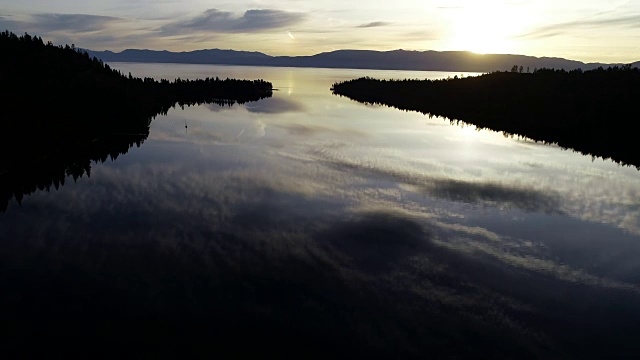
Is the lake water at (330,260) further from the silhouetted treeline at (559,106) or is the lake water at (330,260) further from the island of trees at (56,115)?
the silhouetted treeline at (559,106)

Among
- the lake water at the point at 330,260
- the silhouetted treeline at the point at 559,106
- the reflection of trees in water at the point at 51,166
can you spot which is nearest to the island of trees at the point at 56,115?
the reflection of trees in water at the point at 51,166

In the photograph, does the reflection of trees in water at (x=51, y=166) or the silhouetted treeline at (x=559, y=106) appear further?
the silhouetted treeline at (x=559, y=106)

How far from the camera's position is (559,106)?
7675 cm

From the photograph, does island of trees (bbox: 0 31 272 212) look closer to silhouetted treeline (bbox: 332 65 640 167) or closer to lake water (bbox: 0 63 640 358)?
lake water (bbox: 0 63 640 358)

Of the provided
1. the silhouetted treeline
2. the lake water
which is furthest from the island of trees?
the silhouetted treeline

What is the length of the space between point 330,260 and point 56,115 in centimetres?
5317

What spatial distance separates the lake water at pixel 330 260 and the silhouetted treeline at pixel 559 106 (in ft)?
68.1

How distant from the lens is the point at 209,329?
14586mm

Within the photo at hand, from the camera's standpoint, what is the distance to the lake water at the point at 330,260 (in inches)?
573

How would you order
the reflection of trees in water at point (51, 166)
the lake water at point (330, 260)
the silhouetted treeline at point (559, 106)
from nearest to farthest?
the lake water at point (330, 260)
the reflection of trees in water at point (51, 166)
the silhouetted treeline at point (559, 106)

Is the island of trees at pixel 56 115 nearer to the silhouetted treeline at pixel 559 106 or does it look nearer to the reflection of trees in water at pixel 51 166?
the reflection of trees in water at pixel 51 166

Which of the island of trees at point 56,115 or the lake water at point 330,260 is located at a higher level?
the island of trees at point 56,115

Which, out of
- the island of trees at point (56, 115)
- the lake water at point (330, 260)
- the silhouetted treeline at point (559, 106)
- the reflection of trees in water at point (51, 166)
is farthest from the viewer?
the silhouetted treeline at point (559, 106)

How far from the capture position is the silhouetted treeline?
58062mm
